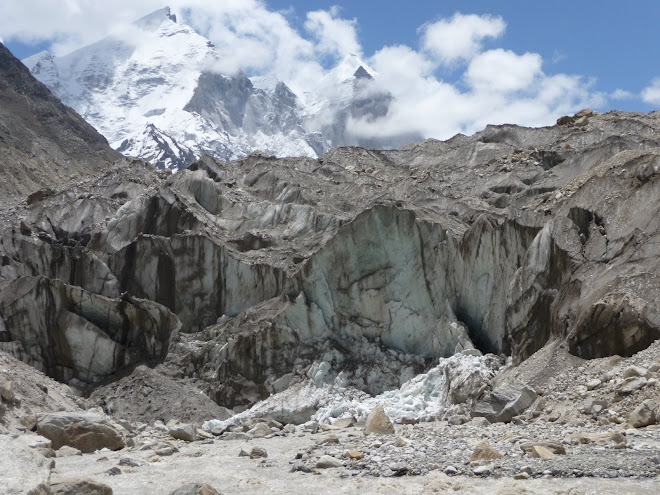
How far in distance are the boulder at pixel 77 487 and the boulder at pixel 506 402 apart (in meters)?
9.89

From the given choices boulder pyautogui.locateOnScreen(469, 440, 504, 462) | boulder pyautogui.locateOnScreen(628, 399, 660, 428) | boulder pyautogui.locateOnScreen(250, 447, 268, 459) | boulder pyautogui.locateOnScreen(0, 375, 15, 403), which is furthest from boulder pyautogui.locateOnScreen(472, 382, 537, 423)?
boulder pyautogui.locateOnScreen(0, 375, 15, 403)

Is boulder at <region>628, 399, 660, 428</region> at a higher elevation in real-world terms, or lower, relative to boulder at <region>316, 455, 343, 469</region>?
higher

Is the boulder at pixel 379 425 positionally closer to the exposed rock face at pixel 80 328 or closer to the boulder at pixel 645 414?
the boulder at pixel 645 414

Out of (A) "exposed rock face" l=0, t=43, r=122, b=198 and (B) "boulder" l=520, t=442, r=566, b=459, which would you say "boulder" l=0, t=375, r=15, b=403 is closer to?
(B) "boulder" l=520, t=442, r=566, b=459

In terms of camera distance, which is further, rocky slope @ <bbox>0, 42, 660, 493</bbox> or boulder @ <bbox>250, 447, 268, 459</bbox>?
rocky slope @ <bbox>0, 42, 660, 493</bbox>

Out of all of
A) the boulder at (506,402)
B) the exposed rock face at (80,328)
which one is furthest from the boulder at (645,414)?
the exposed rock face at (80,328)

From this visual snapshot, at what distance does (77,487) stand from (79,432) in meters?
6.83

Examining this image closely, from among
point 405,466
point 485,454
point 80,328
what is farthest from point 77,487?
point 80,328

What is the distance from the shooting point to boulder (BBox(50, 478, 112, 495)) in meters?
11.8

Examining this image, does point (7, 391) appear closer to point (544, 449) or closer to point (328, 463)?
point (328, 463)

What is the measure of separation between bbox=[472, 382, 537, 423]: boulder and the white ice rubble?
299 centimetres

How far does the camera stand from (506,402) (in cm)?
1920

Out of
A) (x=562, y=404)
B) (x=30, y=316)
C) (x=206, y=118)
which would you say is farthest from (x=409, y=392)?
(x=206, y=118)

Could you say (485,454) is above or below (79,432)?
below
